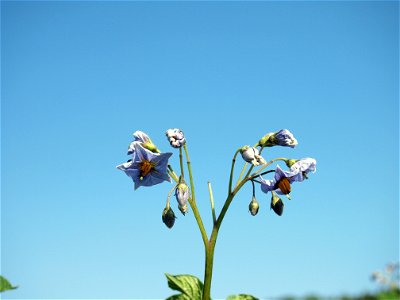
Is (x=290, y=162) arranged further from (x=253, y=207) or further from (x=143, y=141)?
(x=143, y=141)

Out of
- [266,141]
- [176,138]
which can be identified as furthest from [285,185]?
[176,138]

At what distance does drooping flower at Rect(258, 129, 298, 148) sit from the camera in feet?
13.5

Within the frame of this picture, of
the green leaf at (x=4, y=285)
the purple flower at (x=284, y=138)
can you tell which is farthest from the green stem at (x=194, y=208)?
the green leaf at (x=4, y=285)

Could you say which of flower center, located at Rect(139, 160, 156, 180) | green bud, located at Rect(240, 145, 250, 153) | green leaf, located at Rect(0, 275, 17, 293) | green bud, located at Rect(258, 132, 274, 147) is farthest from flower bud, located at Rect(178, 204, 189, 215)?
green leaf, located at Rect(0, 275, 17, 293)

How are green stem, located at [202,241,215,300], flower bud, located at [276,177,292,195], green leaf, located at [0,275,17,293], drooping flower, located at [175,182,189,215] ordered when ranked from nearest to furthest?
green leaf, located at [0,275,17,293] → green stem, located at [202,241,215,300] → drooping flower, located at [175,182,189,215] → flower bud, located at [276,177,292,195]

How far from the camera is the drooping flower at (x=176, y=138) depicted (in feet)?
12.9

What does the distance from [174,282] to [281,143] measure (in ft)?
4.95

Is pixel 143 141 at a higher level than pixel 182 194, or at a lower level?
higher

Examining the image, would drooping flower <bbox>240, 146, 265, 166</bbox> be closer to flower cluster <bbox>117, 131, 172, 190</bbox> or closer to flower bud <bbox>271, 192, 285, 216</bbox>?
flower bud <bbox>271, 192, 285, 216</bbox>

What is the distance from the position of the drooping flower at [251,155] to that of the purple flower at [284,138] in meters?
0.28

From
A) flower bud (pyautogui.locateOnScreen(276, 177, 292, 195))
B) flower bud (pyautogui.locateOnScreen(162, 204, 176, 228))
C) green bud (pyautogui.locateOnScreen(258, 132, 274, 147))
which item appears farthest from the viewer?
green bud (pyautogui.locateOnScreen(258, 132, 274, 147))

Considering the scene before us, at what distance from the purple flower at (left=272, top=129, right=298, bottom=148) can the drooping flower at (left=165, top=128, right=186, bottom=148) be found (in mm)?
813

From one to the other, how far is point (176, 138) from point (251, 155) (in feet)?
2.09

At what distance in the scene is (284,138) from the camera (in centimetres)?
412
